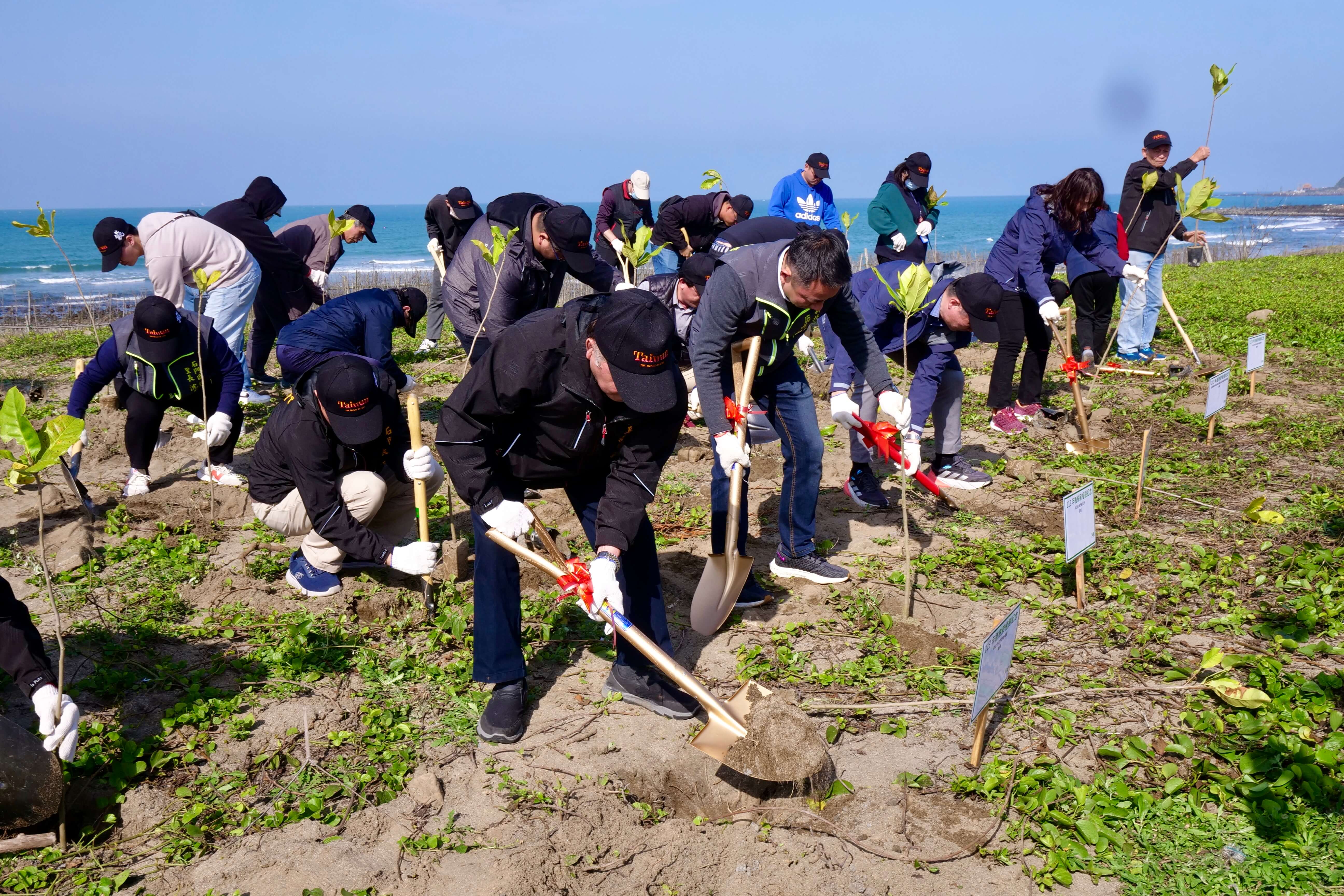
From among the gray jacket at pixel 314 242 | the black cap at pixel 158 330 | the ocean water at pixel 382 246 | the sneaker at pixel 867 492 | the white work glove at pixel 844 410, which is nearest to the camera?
the white work glove at pixel 844 410

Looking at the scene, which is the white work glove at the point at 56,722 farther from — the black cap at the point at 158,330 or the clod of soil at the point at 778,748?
the black cap at the point at 158,330

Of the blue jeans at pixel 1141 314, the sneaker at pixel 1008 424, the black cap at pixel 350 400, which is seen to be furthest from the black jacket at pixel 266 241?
the blue jeans at pixel 1141 314

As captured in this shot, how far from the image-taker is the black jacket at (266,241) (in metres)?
6.55

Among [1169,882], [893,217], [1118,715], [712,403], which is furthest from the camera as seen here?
[893,217]

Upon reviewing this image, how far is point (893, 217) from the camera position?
25.5ft

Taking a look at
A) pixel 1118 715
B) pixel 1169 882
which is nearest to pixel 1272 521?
pixel 1118 715

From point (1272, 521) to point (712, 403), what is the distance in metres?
2.84

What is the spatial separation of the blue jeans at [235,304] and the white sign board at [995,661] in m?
5.41

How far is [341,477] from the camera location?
160 inches

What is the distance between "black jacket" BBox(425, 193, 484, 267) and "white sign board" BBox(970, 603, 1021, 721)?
20.8 feet

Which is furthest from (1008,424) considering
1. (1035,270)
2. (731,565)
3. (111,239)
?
(111,239)

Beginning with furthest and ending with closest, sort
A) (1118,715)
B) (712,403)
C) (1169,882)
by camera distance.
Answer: (712,403)
(1118,715)
(1169,882)

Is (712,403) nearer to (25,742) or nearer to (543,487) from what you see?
(543,487)

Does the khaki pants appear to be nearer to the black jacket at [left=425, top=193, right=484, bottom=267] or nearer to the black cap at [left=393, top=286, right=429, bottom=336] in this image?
the black cap at [left=393, top=286, right=429, bottom=336]
